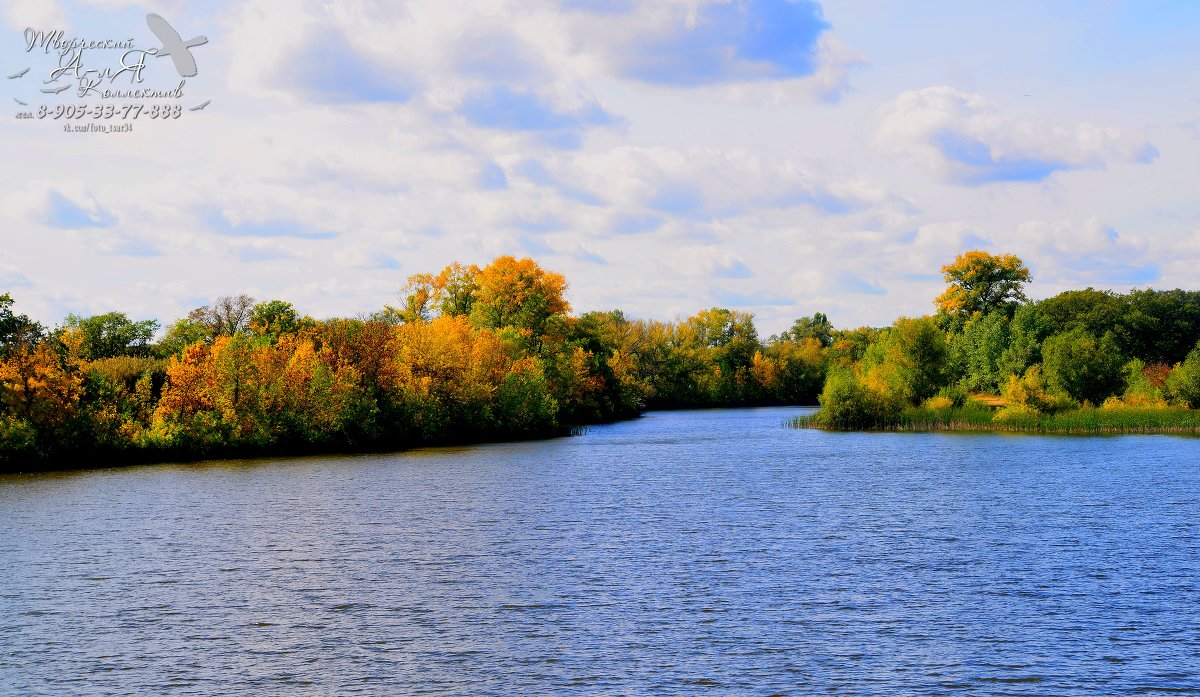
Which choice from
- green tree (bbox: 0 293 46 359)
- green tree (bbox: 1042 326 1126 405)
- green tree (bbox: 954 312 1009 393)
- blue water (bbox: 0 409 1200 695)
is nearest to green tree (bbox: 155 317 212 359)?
green tree (bbox: 0 293 46 359)

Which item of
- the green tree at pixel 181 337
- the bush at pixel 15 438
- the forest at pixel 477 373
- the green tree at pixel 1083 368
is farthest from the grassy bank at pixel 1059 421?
the bush at pixel 15 438

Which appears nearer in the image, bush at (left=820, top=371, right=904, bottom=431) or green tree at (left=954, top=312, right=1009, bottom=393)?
bush at (left=820, top=371, right=904, bottom=431)

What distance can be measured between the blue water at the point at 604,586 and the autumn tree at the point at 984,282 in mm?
84341

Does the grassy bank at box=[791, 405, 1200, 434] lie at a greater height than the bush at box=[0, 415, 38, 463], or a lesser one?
lesser

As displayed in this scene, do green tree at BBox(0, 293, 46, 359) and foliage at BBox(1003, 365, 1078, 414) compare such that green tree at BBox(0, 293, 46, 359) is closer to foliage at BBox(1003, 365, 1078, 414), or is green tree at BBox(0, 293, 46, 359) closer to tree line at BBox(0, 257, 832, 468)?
tree line at BBox(0, 257, 832, 468)

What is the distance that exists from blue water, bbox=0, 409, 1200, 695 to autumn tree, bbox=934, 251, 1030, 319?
3321 inches

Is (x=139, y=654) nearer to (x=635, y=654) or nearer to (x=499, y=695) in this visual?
(x=499, y=695)

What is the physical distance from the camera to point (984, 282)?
430 ft

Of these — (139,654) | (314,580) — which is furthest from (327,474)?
(139,654)

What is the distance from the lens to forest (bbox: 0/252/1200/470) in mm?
60406

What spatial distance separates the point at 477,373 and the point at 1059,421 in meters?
49.2

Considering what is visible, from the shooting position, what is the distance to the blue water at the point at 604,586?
734 inches

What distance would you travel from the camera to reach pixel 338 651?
20219 mm

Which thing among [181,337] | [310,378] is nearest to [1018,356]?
[310,378]
